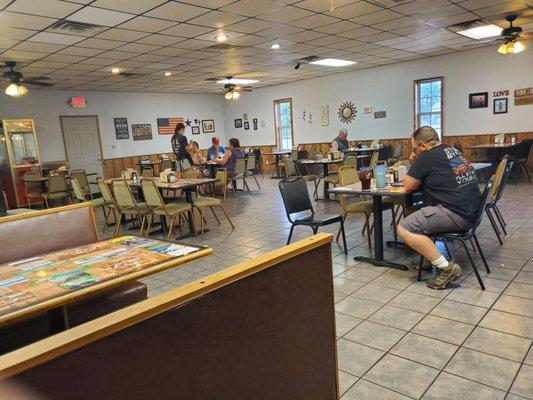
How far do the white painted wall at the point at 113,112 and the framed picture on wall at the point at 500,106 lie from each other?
27.7 ft

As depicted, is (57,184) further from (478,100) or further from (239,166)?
(478,100)

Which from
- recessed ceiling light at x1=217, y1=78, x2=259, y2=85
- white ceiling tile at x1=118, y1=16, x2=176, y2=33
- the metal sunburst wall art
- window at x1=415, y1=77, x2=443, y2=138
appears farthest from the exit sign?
window at x1=415, y1=77, x2=443, y2=138

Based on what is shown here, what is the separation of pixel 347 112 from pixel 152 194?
7.52 m

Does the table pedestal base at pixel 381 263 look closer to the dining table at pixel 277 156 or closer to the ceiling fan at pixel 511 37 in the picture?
the ceiling fan at pixel 511 37

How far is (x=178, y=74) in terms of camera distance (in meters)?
9.17

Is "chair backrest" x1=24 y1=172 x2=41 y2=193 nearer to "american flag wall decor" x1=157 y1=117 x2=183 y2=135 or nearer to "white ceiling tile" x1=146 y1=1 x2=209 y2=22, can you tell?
"american flag wall decor" x1=157 y1=117 x2=183 y2=135

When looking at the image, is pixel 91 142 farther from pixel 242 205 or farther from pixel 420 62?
pixel 420 62

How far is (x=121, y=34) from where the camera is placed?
553 cm

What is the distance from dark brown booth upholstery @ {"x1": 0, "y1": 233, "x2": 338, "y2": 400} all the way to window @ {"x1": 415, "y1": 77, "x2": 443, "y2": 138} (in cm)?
931

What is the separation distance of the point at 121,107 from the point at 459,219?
404 inches

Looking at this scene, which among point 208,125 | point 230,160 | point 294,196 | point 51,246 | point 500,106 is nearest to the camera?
point 51,246

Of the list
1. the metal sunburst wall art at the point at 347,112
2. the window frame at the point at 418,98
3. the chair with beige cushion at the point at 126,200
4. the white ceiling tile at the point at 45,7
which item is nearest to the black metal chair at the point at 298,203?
the chair with beige cushion at the point at 126,200

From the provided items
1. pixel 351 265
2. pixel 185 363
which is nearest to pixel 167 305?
pixel 185 363

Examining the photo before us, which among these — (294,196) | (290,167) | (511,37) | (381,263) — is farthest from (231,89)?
(381,263)
